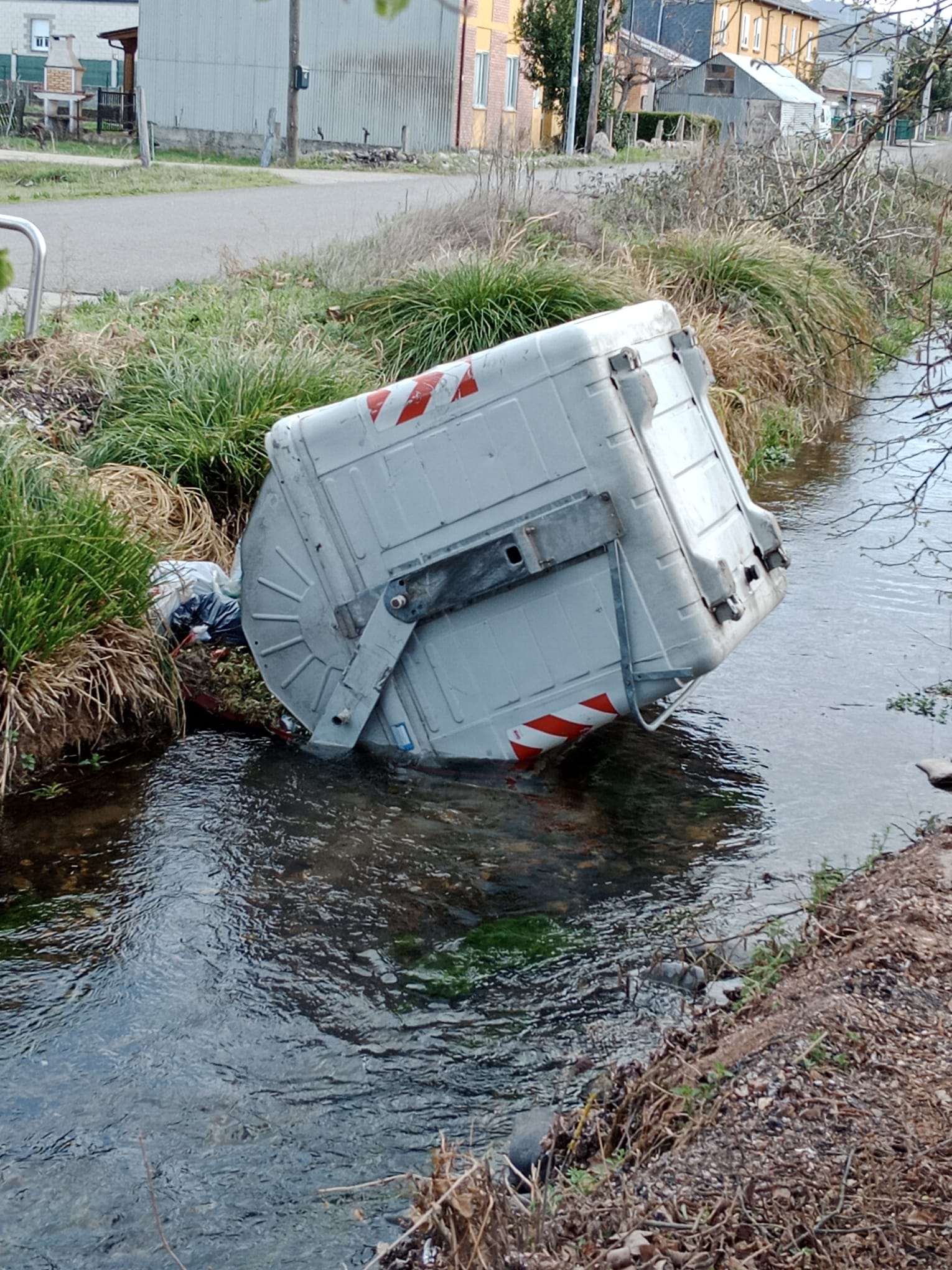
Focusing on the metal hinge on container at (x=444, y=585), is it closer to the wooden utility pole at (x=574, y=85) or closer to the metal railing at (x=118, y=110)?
the wooden utility pole at (x=574, y=85)

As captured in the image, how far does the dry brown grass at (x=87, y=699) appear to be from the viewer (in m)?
4.89

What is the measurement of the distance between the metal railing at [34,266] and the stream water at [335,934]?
3.17m

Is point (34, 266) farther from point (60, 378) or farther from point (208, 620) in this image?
point (208, 620)

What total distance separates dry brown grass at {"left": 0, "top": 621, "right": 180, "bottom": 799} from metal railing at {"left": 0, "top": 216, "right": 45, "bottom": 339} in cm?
274

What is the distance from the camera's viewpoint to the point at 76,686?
510cm

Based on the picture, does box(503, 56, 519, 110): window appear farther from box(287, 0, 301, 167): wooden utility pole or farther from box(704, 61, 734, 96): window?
box(287, 0, 301, 167): wooden utility pole

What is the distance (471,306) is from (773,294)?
11.7 feet

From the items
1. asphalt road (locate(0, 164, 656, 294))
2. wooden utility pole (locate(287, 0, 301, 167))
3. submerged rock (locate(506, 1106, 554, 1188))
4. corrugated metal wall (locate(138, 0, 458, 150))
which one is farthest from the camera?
corrugated metal wall (locate(138, 0, 458, 150))

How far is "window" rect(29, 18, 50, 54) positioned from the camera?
168 feet

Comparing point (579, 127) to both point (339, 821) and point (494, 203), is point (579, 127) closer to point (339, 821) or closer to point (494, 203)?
point (494, 203)

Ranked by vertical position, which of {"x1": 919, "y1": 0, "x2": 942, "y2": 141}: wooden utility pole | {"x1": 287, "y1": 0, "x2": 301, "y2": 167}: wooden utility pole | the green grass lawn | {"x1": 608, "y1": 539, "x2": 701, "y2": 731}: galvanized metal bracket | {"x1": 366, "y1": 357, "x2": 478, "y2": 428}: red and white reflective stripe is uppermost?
{"x1": 287, "y1": 0, "x2": 301, "y2": 167}: wooden utility pole

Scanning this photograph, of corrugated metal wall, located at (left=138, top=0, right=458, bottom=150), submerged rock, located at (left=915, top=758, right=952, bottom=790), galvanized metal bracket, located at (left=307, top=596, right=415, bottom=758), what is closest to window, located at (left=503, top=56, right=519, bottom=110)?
corrugated metal wall, located at (left=138, top=0, right=458, bottom=150)

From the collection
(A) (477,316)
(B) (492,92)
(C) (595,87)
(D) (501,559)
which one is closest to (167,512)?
(D) (501,559)

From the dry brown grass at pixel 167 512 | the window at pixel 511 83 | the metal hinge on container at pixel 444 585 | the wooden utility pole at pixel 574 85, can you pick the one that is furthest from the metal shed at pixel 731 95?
the metal hinge on container at pixel 444 585
